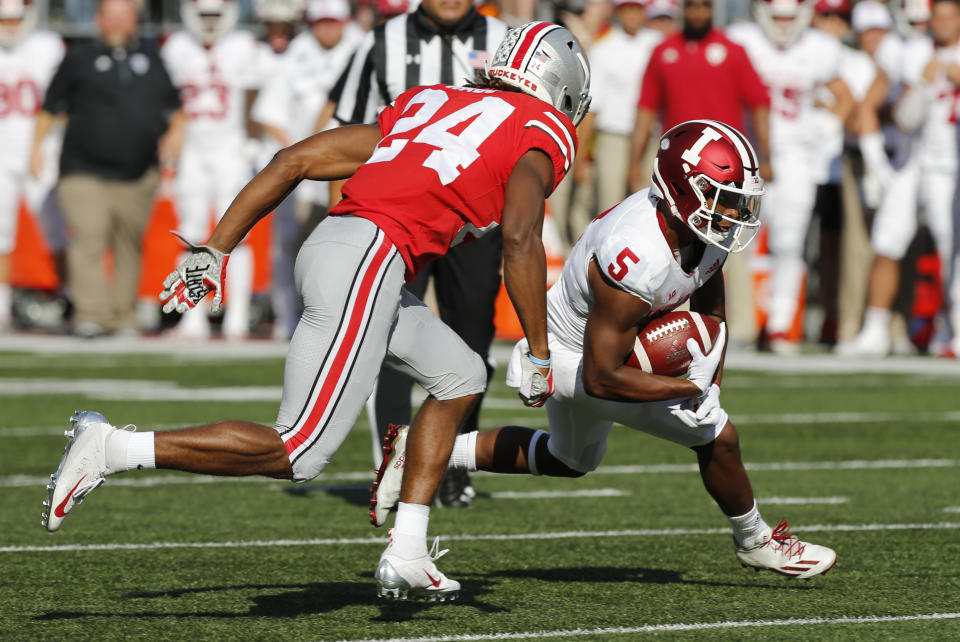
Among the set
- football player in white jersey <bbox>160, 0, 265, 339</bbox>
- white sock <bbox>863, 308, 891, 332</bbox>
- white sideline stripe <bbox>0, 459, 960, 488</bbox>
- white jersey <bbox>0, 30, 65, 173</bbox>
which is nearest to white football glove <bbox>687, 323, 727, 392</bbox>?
white sideline stripe <bbox>0, 459, 960, 488</bbox>

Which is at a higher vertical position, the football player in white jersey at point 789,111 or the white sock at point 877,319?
the football player in white jersey at point 789,111

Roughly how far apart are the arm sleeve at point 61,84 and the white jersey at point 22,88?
2.38 feet

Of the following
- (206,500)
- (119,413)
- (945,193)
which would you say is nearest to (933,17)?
(945,193)

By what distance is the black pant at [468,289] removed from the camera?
697 cm

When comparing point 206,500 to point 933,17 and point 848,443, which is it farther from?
point 933,17

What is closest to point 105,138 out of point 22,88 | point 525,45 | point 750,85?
point 22,88

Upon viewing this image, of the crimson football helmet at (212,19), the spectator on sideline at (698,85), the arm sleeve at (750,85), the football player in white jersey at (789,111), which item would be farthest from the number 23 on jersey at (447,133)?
the crimson football helmet at (212,19)

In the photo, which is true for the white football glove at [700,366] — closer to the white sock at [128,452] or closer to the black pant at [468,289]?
the white sock at [128,452]

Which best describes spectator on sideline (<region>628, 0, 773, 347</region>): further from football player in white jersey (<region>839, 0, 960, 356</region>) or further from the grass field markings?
the grass field markings

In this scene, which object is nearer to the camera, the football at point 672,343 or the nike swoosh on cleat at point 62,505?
the nike swoosh on cleat at point 62,505

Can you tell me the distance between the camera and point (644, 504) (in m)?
7.12

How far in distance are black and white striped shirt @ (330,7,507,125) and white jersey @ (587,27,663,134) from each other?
645 centimetres

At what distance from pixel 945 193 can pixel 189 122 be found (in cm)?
555

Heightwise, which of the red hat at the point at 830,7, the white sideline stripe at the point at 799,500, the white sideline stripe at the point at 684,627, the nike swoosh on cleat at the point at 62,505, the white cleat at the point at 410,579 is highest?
the red hat at the point at 830,7
